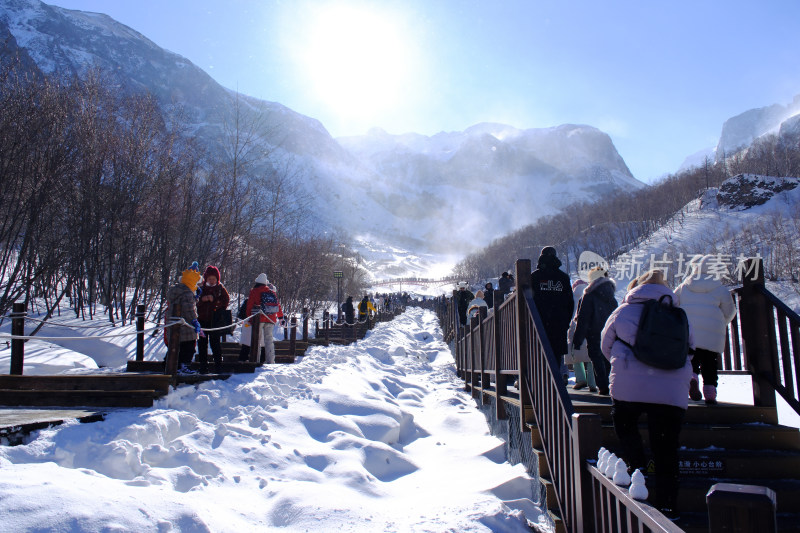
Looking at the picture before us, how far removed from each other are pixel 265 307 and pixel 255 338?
618 mm

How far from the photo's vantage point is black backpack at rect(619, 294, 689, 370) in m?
3.14

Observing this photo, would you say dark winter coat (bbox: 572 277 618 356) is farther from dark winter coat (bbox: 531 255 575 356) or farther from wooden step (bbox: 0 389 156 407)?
wooden step (bbox: 0 389 156 407)

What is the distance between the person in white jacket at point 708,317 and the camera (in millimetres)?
4555

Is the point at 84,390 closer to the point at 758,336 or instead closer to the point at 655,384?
the point at 655,384

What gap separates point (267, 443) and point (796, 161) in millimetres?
98244

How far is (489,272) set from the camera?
12212 centimetres

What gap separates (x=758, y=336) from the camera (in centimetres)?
462

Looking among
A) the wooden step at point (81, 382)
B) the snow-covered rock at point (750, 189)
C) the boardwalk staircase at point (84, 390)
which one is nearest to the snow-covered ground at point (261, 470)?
the boardwalk staircase at point (84, 390)

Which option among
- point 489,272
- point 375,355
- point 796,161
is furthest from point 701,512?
point 489,272

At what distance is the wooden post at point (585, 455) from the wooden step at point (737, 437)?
1423mm

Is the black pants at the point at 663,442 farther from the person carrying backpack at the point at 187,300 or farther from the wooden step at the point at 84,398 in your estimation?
the person carrying backpack at the point at 187,300

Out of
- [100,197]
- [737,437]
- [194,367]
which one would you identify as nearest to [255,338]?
[194,367]

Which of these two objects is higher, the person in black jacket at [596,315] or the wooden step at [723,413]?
the person in black jacket at [596,315]

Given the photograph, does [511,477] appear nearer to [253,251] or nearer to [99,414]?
[99,414]
